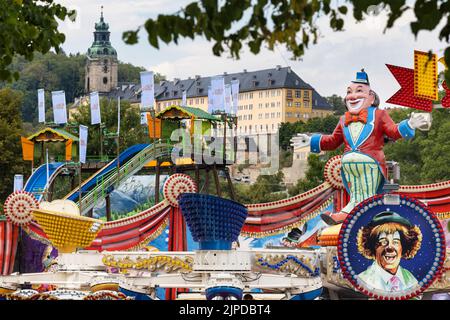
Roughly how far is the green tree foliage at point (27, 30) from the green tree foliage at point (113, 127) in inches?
2266

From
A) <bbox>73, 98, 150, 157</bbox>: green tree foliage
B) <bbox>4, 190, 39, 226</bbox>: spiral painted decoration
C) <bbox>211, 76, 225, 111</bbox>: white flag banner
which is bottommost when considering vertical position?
<bbox>4, 190, 39, 226</bbox>: spiral painted decoration

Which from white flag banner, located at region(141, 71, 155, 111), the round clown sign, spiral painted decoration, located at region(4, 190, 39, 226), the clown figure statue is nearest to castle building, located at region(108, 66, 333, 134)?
white flag banner, located at region(141, 71, 155, 111)

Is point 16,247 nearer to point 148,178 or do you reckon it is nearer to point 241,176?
point 148,178

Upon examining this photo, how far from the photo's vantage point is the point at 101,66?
549ft

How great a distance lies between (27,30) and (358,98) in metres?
13.7

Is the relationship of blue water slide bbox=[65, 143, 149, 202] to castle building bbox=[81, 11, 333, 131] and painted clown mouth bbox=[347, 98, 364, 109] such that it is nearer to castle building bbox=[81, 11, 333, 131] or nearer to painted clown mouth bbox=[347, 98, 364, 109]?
painted clown mouth bbox=[347, 98, 364, 109]

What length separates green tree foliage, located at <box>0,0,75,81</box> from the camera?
16.2 m

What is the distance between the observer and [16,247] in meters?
37.5

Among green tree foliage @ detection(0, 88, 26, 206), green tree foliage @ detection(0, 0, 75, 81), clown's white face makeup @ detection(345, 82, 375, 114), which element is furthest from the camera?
green tree foliage @ detection(0, 88, 26, 206)

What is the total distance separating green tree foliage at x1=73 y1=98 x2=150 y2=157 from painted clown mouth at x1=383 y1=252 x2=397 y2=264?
4993 cm

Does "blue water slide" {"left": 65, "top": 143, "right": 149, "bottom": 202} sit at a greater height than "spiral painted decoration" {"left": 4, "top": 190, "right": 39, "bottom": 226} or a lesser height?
greater

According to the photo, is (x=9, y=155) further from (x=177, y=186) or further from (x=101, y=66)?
(x=101, y=66)

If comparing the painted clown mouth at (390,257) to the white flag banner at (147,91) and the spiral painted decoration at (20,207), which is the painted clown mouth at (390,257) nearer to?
the spiral painted decoration at (20,207)
